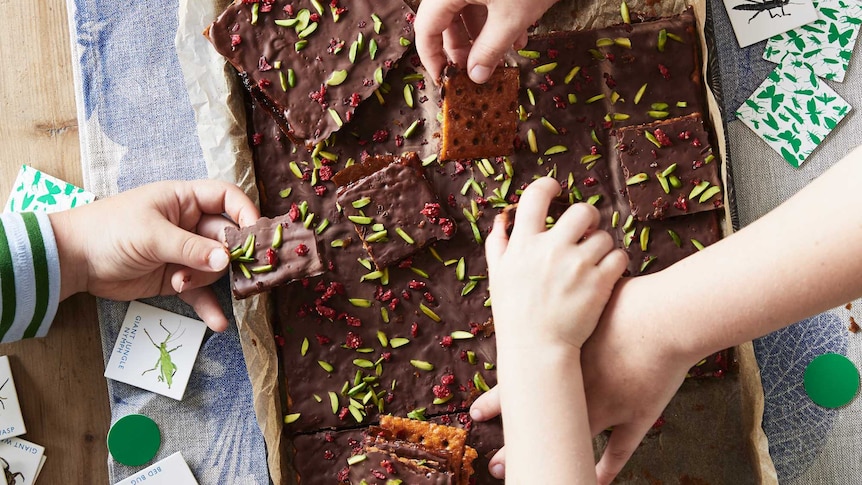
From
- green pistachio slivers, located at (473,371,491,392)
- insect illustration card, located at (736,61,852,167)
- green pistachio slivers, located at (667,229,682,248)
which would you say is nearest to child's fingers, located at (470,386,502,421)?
green pistachio slivers, located at (473,371,491,392)

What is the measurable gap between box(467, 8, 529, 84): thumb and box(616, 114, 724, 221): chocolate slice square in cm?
49

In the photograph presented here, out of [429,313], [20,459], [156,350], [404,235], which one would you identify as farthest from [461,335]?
[20,459]

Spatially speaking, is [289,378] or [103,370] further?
[103,370]

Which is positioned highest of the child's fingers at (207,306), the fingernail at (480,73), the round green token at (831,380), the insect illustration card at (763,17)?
the fingernail at (480,73)

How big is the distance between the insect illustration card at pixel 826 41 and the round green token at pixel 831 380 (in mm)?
947

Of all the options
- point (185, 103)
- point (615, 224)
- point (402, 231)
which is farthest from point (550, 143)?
point (185, 103)

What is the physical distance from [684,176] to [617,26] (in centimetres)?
52

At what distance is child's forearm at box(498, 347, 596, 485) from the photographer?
1783mm

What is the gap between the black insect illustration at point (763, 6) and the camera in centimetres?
245

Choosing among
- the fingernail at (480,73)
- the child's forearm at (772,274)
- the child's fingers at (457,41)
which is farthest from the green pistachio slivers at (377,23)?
the child's forearm at (772,274)

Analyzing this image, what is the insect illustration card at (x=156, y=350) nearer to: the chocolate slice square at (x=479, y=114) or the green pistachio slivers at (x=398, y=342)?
the green pistachio slivers at (x=398, y=342)

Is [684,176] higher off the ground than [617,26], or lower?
lower

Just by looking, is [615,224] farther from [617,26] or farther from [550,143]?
[617,26]

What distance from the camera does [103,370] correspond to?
2553mm
